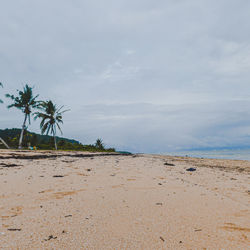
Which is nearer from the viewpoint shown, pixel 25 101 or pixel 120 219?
pixel 120 219

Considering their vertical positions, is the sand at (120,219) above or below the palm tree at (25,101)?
below

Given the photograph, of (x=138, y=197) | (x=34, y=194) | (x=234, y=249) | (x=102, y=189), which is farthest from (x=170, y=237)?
(x=34, y=194)

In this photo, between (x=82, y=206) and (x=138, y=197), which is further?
(x=138, y=197)

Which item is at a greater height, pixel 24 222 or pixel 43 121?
pixel 43 121

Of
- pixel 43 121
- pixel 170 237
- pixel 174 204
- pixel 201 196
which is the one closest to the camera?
pixel 170 237

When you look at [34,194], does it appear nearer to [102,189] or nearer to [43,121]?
[102,189]

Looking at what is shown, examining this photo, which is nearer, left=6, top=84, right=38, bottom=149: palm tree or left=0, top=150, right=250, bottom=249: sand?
left=0, top=150, right=250, bottom=249: sand

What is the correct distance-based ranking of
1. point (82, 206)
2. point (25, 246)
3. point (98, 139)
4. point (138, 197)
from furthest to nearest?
point (98, 139) → point (138, 197) → point (82, 206) → point (25, 246)

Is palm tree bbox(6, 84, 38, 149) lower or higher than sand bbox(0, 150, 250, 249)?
higher

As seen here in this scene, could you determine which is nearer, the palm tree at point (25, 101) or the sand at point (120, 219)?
the sand at point (120, 219)

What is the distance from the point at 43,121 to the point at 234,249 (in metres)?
40.5

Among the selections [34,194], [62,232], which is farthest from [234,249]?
[34,194]

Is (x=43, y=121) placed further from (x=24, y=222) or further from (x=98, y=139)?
(x=24, y=222)

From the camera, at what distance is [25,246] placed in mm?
1574
